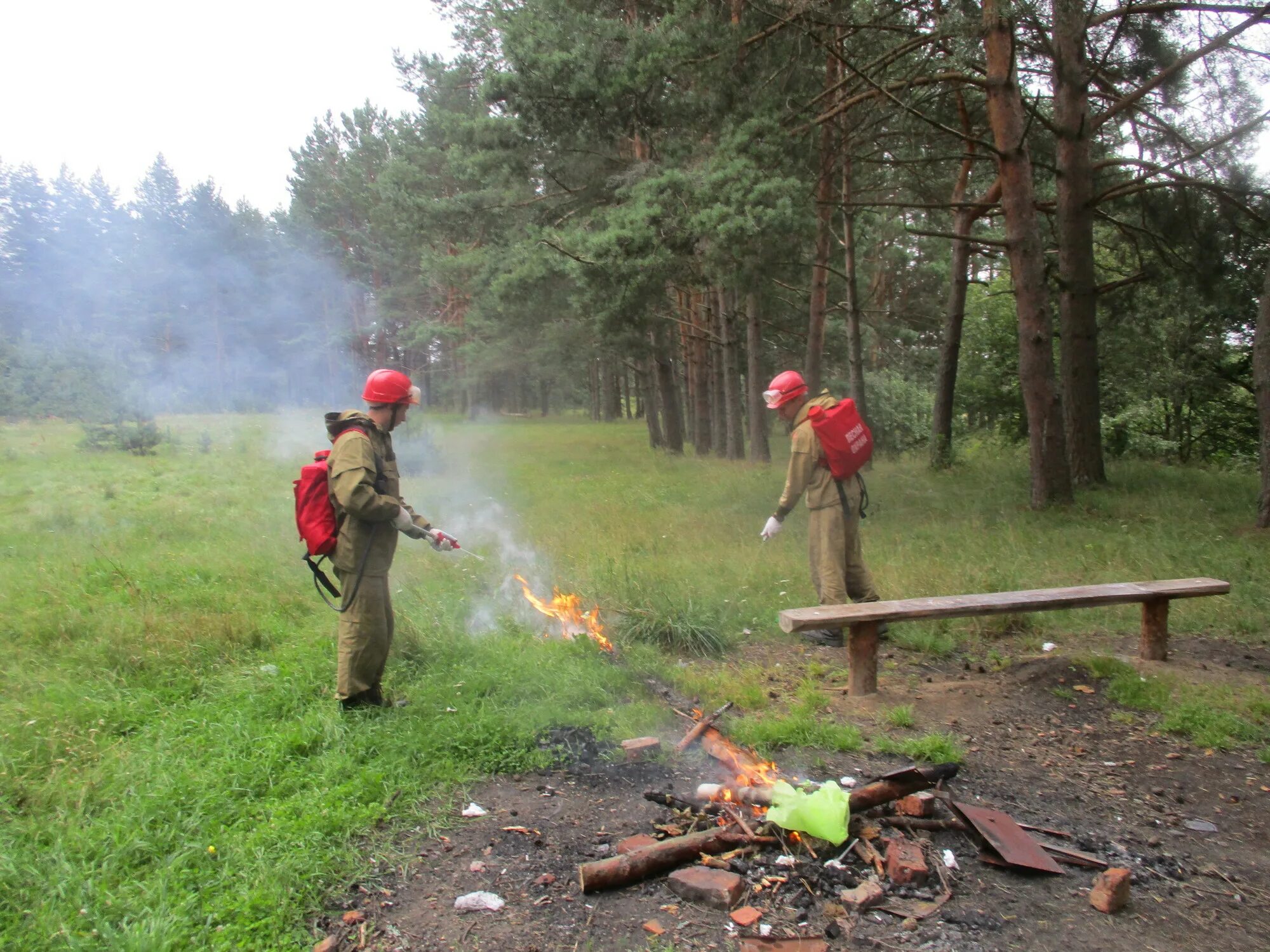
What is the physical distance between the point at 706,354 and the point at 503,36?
12497mm

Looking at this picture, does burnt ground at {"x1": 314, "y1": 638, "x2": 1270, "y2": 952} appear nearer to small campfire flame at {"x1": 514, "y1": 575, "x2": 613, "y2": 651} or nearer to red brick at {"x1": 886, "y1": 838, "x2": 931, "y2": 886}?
red brick at {"x1": 886, "y1": 838, "x2": 931, "y2": 886}

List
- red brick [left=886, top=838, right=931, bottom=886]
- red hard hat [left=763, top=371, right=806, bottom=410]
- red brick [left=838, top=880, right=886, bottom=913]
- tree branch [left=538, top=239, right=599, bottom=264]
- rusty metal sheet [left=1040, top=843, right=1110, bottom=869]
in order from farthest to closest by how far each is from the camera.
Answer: tree branch [left=538, top=239, right=599, bottom=264]
red hard hat [left=763, top=371, right=806, bottom=410]
rusty metal sheet [left=1040, top=843, right=1110, bottom=869]
red brick [left=886, top=838, right=931, bottom=886]
red brick [left=838, top=880, right=886, bottom=913]

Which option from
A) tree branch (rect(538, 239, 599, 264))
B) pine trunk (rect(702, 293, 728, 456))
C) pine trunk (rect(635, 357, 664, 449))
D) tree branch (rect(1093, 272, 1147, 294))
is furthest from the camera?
pine trunk (rect(635, 357, 664, 449))

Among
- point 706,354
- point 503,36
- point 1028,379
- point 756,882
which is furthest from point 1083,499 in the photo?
point 706,354

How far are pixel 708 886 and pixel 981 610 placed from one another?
2.93 m

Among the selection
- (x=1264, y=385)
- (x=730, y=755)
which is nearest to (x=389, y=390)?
(x=730, y=755)

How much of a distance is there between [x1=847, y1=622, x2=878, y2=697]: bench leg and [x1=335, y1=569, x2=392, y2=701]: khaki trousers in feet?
9.55

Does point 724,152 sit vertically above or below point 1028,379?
above

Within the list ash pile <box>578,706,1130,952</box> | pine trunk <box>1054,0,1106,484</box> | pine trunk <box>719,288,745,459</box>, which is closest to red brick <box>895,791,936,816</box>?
ash pile <box>578,706,1130,952</box>

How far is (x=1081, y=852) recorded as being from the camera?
352 centimetres

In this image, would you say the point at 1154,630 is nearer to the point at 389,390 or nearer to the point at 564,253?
the point at 389,390

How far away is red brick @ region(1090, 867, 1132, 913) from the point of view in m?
3.12

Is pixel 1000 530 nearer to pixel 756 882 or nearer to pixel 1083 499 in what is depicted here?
pixel 1083 499

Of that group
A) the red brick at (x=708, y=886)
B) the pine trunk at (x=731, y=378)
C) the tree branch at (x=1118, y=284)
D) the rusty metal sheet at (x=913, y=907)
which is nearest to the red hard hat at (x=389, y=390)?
the red brick at (x=708, y=886)
